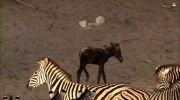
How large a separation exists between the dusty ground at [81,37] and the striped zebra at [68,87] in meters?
2.05

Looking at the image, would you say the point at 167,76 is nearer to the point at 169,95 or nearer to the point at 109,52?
the point at 169,95

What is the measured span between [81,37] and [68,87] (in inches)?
256

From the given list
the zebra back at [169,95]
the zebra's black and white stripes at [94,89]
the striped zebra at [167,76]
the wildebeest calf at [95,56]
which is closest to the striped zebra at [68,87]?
the zebra's black and white stripes at [94,89]

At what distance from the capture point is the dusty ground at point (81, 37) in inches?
462

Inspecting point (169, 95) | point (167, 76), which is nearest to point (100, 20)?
point (167, 76)

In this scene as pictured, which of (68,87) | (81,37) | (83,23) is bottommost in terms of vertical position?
(81,37)

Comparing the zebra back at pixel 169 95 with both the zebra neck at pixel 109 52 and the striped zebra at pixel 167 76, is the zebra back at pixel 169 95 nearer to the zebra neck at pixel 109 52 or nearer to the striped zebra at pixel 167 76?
the striped zebra at pixel 167 76

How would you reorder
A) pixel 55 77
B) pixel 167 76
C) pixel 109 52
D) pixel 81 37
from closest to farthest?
pixel 55 77 < pixel 167 76 < pixel 109 52 < pixel 81 37

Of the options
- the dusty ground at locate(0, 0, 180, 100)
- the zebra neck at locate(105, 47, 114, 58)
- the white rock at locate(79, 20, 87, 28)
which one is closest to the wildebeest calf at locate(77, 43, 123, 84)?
the zebra neck at locate(105, 47, 114, 58)

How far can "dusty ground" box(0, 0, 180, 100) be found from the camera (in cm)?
1174

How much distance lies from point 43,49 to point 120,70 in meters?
2.27

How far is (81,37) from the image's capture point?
46.6 feet

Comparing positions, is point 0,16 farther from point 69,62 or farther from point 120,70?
point 120,70

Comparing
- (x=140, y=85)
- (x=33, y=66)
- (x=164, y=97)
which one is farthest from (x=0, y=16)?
(x=164, y=97)
